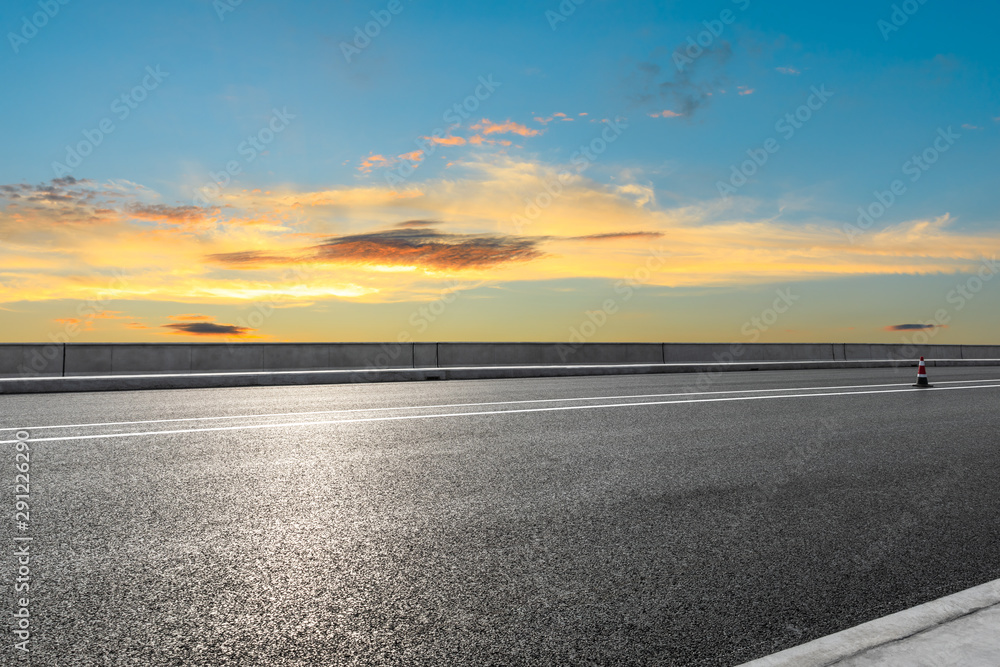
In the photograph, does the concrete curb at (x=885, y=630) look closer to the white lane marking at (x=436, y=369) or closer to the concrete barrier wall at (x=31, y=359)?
the white lane marking at (x=436, y=369)

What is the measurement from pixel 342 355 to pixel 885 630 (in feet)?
73.7

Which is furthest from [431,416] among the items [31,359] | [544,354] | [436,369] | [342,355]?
[544,354]

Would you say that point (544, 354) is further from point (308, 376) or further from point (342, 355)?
point (308, 376)

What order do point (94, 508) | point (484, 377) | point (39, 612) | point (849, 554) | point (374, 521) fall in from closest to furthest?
point (39, 612)
point (849, 554)
point (374, 521)
point (94, 508)
point (484, 377)

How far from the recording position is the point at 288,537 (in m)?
4.73

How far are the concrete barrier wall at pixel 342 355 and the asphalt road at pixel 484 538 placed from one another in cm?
1284

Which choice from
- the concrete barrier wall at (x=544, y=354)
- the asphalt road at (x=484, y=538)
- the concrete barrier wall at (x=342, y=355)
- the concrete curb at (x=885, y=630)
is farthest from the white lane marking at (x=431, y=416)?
the concrete barrier wall at (x=544, y=354)

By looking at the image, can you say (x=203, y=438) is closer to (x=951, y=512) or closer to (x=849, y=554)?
(x=849, y=554)

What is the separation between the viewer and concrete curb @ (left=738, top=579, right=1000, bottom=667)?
2.95 metres

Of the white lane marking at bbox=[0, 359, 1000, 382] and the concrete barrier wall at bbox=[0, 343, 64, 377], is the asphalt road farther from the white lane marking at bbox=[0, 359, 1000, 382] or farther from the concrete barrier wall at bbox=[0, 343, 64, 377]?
the concrete barrier wall at bbox=[0, 343, 64, 377]

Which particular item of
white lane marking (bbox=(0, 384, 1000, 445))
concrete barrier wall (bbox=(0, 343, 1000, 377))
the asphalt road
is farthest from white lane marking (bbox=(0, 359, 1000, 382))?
white lane marking (bbox=(0, 384, 1000, 445))

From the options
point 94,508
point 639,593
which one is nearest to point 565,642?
point 639,593

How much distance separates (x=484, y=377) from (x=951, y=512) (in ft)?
53.1

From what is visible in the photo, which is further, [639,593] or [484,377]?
A: [484,377]
